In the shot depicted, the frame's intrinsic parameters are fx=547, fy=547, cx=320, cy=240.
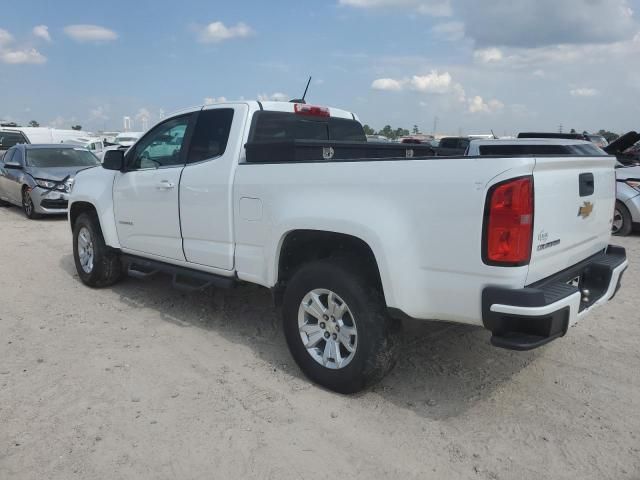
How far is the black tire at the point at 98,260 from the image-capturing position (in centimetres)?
593

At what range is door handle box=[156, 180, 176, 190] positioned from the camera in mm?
4723

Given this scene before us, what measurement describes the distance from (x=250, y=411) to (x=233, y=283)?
47.4 inches

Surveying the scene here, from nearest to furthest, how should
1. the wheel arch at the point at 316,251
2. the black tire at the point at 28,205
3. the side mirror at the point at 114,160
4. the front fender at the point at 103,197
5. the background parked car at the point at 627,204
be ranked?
the wheel arch at the point at 316,251 → the side mirror at the point at 114,160 → the front fender at the point at 103,197 → the background parked car at the point at 627,204 → the black tire at the point at 28,205

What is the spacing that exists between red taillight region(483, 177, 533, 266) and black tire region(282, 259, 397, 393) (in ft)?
2.70

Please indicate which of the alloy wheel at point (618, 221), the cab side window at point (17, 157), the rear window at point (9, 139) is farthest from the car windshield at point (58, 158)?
the rear window at point (9, 139)

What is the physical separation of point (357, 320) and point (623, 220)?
26.8ft

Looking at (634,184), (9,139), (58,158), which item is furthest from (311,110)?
(9,139)

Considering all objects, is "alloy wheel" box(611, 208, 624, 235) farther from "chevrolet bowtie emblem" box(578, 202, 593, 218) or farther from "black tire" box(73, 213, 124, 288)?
"black tire" box(73, 213, 124, 288)

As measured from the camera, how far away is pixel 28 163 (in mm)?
12281

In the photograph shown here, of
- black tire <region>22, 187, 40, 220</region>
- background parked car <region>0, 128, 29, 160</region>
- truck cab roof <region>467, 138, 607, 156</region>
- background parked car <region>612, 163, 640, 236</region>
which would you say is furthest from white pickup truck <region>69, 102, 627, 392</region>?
background parked car <region>0, 128, 29, 160</region>

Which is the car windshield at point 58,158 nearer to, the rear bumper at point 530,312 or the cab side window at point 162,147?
the cab side window at point 162,147

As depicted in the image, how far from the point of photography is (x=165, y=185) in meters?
4.79

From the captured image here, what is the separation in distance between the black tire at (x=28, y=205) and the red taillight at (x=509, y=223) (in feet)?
37.2

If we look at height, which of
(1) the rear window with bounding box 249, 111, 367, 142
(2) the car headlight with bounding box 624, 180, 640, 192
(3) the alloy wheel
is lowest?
(3) the alloy wheel
